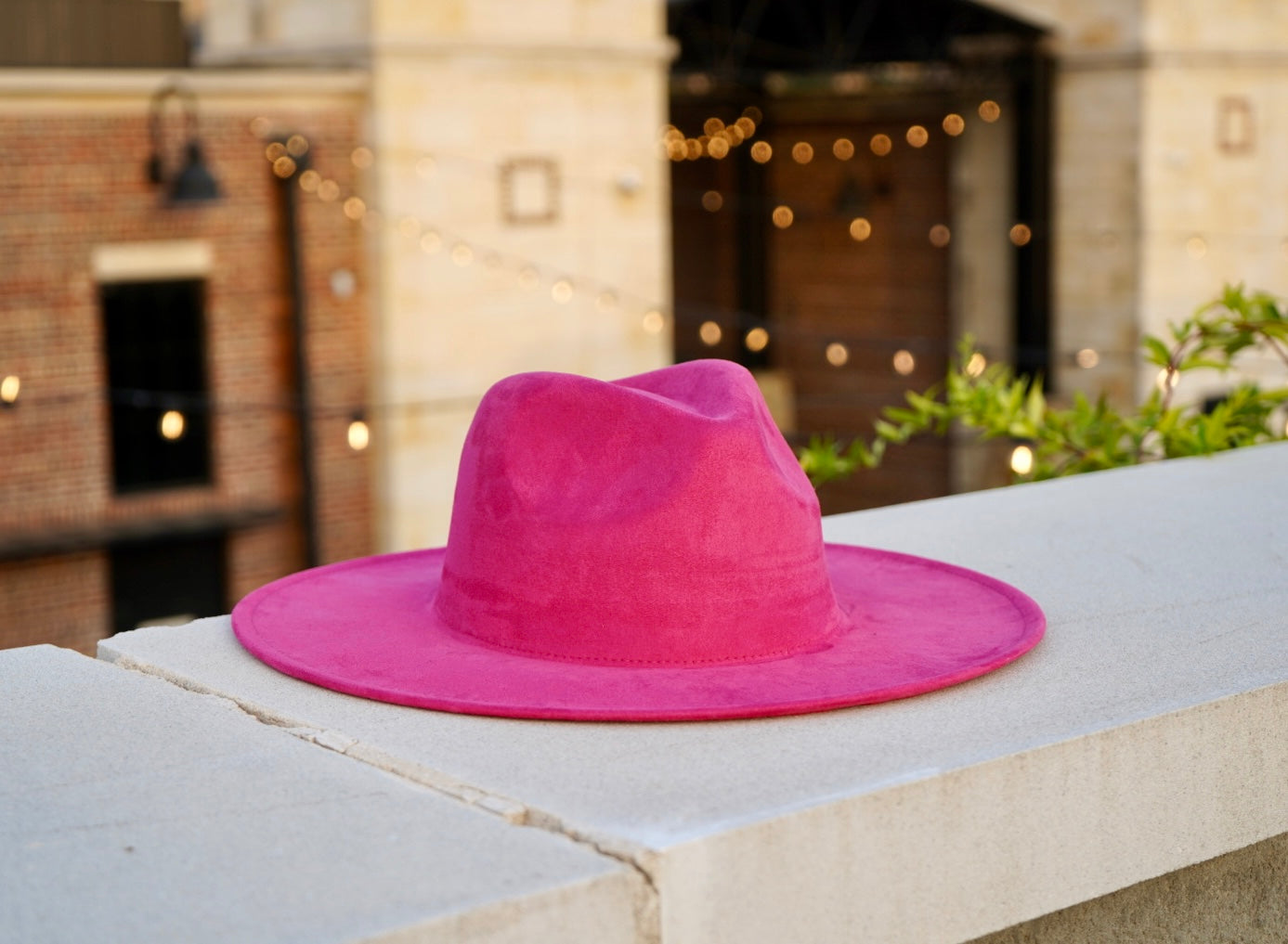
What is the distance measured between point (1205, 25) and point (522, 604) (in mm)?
18006

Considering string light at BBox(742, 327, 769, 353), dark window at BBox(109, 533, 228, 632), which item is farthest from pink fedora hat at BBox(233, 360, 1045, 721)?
string light at BBox(742, 327, 769, 353)

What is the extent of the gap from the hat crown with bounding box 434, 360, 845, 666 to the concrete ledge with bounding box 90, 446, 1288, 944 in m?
0.30

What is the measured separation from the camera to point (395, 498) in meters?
15.0

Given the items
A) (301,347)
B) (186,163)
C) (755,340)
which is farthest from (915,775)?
(755,340)

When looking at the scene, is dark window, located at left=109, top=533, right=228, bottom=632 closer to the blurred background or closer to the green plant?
the blurred background

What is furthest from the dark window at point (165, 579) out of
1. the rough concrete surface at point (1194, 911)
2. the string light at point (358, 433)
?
the rough concrete surface at point (1194, 911)

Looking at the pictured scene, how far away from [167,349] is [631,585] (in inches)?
475

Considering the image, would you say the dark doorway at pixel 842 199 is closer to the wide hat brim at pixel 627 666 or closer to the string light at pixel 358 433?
the string light at pixel 358 433

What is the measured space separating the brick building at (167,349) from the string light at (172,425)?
0.08 feet

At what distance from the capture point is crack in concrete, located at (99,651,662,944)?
7.06 feet

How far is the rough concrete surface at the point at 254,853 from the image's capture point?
200 centimetres

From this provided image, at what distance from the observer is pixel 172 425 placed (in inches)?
545

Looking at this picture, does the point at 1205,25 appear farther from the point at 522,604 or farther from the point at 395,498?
the point at 522,604

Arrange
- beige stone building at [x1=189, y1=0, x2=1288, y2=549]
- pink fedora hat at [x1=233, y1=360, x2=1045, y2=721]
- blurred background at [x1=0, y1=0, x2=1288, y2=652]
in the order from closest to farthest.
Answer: pink fedora hat at [x1=233, y1=360, x2=1045, y2=721]
blurred background at [x1=0, y1=0, x2=1288, y2=652]
beige stone building at [x1=189, y1=0, x2=1288, y2=549]
